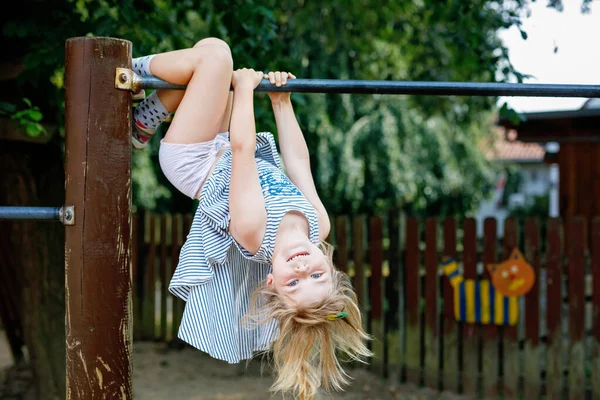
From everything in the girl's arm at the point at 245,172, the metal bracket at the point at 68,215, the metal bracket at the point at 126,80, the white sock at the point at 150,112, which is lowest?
the metal bracket at the point at 68,215

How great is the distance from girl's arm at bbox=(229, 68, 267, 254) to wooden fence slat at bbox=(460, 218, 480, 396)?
391 cm

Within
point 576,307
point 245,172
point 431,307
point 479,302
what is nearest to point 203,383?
point 431,307

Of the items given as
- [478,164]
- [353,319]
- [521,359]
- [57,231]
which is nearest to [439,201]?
[478,164]

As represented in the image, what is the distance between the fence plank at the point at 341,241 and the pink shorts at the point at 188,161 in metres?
3.92

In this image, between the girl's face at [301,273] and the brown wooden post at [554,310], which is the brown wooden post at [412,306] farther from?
the girl's face at [301,273]

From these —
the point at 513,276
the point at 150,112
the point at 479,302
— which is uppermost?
the point at 150,112

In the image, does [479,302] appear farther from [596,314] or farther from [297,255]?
[297,255]

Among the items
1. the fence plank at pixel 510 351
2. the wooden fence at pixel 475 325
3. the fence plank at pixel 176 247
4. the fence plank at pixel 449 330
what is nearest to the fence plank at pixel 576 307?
the wooden fence at pixel 475 325

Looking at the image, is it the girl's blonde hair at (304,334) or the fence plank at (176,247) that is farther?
the fence plank at (176,247)

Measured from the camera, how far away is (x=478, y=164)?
1317cm

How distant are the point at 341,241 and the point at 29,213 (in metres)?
4.34

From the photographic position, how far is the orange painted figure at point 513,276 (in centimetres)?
527

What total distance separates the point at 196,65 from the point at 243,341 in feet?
2.59

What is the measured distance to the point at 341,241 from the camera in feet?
19.2
